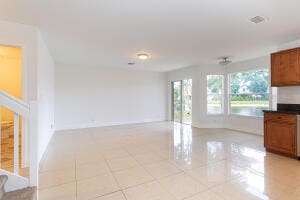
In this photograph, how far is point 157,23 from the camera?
2.89 meters

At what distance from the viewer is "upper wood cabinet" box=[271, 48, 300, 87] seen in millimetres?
3543

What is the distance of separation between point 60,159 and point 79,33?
8.29ft

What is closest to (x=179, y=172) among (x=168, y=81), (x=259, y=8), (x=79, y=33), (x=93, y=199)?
(x=93, y=199)

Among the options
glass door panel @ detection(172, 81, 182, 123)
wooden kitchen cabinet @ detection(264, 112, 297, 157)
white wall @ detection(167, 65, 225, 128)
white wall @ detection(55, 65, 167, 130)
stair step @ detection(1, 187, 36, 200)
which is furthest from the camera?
glass door panel @ detection(172, 81, 182, 123)

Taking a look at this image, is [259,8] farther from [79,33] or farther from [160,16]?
[79,33]

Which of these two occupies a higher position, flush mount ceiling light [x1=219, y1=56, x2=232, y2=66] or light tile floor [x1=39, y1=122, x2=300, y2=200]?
flush mount ceiling light [x1=219, y1=56, x2=232, y2=66]

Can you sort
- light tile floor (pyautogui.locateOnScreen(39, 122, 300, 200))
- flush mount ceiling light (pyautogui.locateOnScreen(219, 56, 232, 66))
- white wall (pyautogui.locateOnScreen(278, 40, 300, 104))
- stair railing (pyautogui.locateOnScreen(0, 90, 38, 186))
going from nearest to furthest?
stair railing (pyautogui.locateOnScreen(0, 90, 38, 186)), light tile floor (pyautogui.locateOnScreen(39, 122, 300, 200)), white wall (pyautogui.locateOnScreen(278, 40, 300, 104)), flush mount ceiling light (pyautogui.locateOnScreen(219, 56, 232, 66))

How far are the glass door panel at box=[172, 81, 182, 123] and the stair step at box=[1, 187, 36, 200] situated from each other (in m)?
6.82

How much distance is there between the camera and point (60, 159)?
3371 mm

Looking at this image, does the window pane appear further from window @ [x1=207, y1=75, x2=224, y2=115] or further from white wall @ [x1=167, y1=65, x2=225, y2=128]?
white wall @ [x1=167, y1=65, x2=225, y2=128]

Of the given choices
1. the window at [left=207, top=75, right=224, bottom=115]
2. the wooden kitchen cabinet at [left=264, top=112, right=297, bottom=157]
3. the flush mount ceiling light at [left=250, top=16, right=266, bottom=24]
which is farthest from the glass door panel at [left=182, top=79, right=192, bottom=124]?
the flush mount ceiling light at [left=250, top=16, right=266, bottom=24]

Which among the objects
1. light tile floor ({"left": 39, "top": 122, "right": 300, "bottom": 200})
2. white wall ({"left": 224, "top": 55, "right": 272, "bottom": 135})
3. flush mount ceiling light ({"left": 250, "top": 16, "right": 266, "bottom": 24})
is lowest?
light tile floor ({"left": 39, "top": 122, "right": 300, "bottom": 200})

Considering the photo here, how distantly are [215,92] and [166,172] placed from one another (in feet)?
16.0

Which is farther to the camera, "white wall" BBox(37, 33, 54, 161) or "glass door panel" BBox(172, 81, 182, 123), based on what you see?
"glass door panel" BBox(172, 81, 182, 123)
